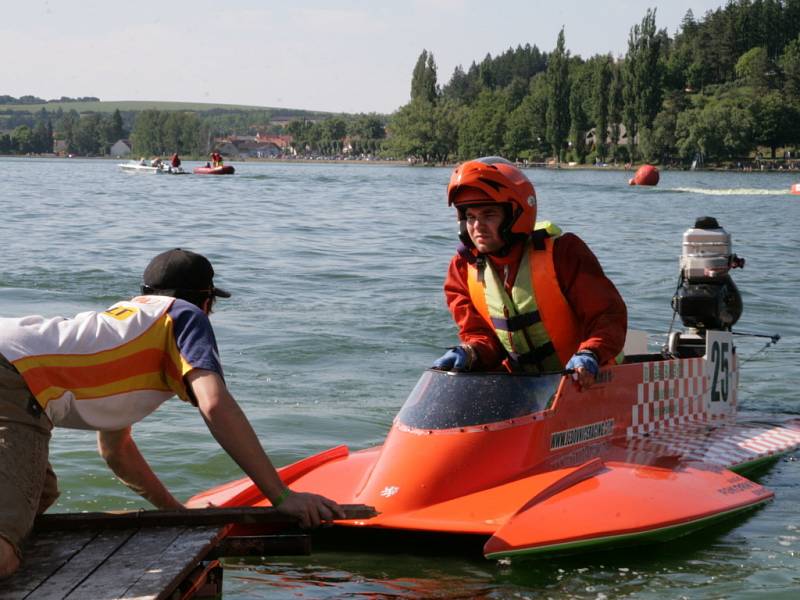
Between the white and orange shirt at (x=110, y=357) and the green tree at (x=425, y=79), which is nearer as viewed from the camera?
the white and orange shirt at (x=110, y=357)

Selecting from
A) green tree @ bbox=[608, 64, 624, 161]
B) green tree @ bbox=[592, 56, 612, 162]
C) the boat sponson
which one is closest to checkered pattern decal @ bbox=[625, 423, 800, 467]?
the boat sponson

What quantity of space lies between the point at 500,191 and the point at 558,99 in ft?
384

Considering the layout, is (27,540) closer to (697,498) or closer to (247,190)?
(697,498)

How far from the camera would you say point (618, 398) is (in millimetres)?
6574

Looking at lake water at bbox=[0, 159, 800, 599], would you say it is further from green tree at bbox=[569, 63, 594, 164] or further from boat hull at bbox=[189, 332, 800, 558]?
green tree at bbox=[569, 63, 594, 164]

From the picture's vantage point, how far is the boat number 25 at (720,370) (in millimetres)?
7871

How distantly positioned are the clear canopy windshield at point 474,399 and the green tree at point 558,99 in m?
114

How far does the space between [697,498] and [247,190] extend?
47.9 metres

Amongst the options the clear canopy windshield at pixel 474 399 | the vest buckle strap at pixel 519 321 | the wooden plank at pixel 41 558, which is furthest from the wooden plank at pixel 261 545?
the vest buckle strap at pixel 519 321

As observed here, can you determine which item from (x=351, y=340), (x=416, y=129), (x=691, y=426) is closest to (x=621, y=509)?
(x=691, y=426)

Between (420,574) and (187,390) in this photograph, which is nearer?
(187,390)

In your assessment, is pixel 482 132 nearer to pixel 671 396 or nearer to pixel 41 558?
pixel 671 396

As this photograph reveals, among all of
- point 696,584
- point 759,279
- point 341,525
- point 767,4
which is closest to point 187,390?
point 341,525

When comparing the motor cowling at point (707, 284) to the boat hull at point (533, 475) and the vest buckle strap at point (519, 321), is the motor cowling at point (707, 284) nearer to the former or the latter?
the boat hull at point (533, 475)
